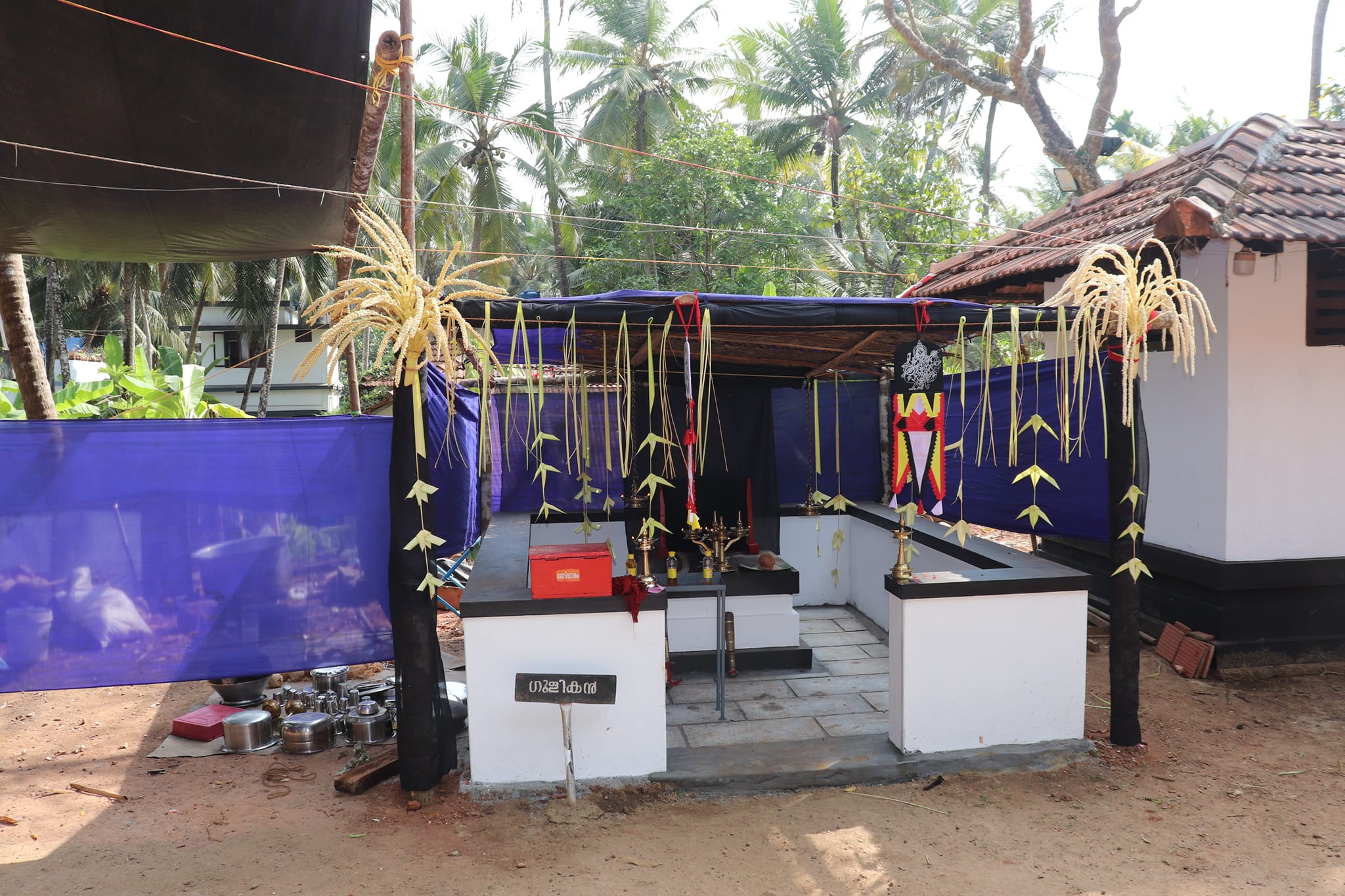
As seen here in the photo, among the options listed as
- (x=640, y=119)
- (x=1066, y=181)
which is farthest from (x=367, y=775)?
(x=640, y=119)

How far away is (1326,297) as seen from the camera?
233 inches

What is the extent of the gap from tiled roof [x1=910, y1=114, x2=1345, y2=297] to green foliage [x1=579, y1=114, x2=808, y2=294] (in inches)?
223

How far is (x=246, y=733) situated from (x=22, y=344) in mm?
4375

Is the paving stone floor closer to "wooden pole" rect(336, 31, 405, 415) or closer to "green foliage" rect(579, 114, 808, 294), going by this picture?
"wooden pole" rect(336, 31, 405, 415)

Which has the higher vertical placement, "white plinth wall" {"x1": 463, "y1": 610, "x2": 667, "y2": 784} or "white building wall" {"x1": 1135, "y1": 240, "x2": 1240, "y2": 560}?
"white building wall" {"x1": 1135, "y1": 240, "x2": 1240, "y2": 560}

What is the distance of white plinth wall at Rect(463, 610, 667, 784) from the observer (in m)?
4.38

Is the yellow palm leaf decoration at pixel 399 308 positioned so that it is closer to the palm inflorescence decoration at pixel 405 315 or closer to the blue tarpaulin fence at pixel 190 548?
the palm inflorescence decoration at pixel 405 315

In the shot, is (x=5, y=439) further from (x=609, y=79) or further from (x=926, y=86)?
(x=926, y=86)

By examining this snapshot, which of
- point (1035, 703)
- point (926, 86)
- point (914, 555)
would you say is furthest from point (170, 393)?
point (926, 86)

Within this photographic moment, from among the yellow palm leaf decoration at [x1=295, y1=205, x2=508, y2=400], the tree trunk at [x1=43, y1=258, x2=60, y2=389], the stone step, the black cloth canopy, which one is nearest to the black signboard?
the stone step

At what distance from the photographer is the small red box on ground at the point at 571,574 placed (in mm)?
4410

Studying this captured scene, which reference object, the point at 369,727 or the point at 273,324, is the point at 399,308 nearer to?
the point at 369,727

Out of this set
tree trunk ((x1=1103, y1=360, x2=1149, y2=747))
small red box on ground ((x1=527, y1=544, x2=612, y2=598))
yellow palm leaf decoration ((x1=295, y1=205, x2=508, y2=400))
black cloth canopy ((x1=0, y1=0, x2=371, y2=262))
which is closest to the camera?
yellow palm leaf decoration ((x1=295, y1=205, x2=508, y2=400))

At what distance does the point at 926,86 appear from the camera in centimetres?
2198
